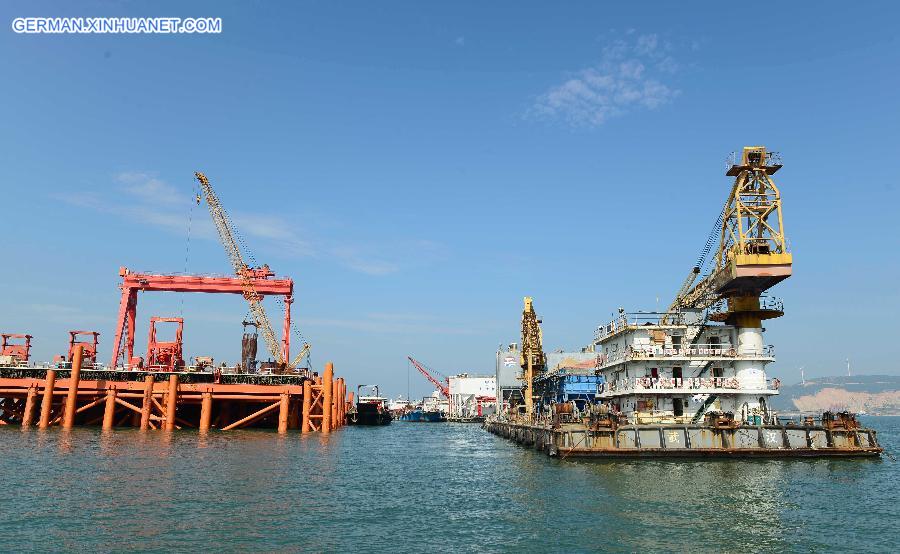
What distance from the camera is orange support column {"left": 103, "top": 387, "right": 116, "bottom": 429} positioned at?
2496 inches

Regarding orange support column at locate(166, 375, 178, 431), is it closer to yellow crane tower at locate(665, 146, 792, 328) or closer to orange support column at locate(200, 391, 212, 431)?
orange support column at locate(200, 391, 212, 431)

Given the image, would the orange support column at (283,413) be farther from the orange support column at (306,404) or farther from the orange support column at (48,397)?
the orange support column at (48,397)

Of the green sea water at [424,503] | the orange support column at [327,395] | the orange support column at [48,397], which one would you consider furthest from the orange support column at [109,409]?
the orange support column at [327,395]

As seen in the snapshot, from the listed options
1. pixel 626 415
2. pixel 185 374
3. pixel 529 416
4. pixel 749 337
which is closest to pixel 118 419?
pixel 185 374

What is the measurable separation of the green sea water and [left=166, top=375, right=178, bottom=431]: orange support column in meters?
15.5

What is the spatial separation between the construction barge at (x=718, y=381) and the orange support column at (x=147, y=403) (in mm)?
38826

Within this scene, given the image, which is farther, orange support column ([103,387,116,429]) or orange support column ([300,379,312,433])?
orange support column ([300,379,312,433])

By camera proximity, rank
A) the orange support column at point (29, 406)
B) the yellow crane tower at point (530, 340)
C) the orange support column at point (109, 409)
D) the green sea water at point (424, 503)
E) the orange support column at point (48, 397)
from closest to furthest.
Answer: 1. the green sea water at point (424, 503)
2. the orange support column at point (48, 397)
3. the orange support column at point (109, 409)
4. the orange support column at point (29, 406)
5. the yellow crane tower at point (530, 340)

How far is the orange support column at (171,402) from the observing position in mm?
62844

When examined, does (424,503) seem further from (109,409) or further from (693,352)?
(109,409)

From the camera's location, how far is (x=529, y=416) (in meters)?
73.8

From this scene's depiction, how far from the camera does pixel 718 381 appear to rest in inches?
1998

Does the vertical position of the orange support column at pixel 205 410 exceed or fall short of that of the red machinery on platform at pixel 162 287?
it falls short

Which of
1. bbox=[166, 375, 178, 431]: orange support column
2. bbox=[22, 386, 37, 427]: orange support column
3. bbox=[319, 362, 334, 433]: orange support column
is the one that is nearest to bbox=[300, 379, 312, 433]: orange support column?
bbox=[319, 362, 334, 433]: orange support column
